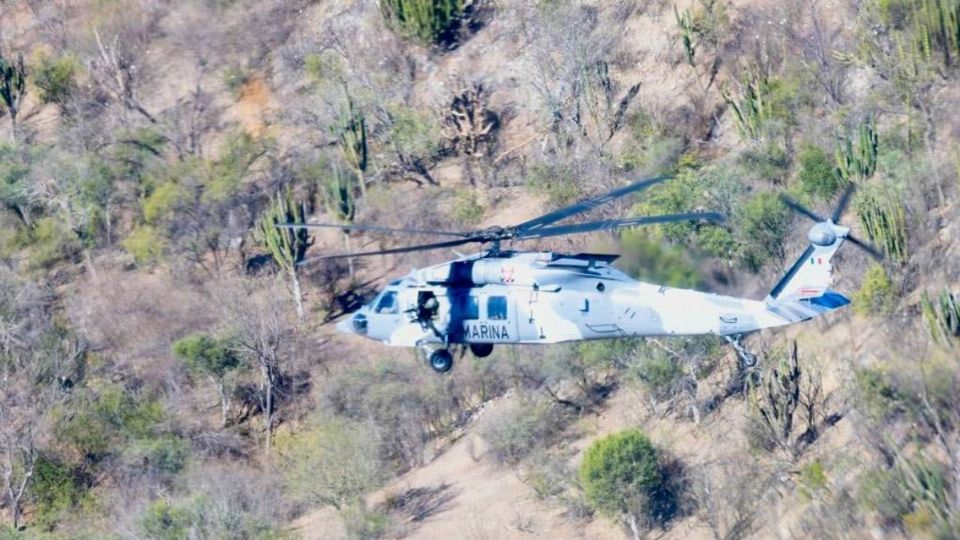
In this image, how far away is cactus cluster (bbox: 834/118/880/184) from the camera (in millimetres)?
31000

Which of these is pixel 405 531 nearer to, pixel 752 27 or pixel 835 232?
pixel 835 232

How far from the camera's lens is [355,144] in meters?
36.3

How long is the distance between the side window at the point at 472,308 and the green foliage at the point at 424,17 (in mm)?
19504

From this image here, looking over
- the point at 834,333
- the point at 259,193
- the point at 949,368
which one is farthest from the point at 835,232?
the point at 259,193

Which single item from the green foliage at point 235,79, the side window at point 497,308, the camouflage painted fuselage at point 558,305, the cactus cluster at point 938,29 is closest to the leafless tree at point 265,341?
the green foliage at point 235,79

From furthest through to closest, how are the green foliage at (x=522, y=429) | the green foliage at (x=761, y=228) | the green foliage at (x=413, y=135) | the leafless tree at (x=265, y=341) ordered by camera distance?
the green foliage at (x=413, y=135) < the leafless tree at (x=265, y=341) < the green foliage at (x=522, y=429) < the green foliage at (x=761, y=228)

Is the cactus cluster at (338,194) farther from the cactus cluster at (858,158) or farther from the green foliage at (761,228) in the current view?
the cactus cluster at (858,158)

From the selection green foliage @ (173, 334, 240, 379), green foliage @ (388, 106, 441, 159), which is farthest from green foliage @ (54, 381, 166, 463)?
green foliage @ (388, 106, 441, 159)

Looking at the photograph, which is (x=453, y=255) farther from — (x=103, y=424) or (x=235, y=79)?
(x=235, y=79)

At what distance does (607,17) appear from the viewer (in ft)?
128

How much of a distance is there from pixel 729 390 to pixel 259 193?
43.9 feet

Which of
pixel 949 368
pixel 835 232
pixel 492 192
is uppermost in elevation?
pixel 835 232

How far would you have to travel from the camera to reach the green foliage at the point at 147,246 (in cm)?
3631

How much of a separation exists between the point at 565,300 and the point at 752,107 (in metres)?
14.8
